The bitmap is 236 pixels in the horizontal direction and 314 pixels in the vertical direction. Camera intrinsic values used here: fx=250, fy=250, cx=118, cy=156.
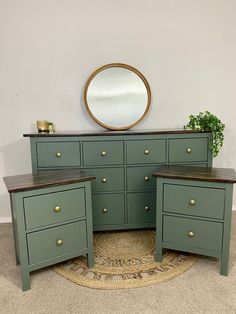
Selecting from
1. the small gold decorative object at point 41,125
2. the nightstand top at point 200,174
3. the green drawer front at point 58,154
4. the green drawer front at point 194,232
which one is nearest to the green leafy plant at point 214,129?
the nightstand top at point 200,174

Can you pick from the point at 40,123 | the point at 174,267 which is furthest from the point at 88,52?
the point at 174,267

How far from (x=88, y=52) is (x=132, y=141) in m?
1.03

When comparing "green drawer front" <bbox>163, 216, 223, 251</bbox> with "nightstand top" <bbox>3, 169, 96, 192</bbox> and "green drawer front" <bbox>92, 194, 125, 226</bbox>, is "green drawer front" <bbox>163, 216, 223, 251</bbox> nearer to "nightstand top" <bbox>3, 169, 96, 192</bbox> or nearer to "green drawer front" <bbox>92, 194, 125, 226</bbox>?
"green drawer front" <bbox>92, 194, 125, 226</bbox>

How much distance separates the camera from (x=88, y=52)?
2.41 meters

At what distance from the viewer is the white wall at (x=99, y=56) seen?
235cm

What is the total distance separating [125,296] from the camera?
149 cm

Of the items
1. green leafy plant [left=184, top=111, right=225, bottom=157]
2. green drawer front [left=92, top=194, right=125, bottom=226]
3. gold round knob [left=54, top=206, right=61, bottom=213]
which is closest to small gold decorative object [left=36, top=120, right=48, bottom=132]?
green drawer front [left=92, top=194, right=125, bottom=226]

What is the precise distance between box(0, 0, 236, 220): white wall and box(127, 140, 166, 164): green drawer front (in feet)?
1.67

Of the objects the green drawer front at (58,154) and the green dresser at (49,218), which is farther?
the green drawer front at (58,154)

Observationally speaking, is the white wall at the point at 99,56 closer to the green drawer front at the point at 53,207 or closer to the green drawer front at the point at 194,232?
the green drawer front at the point at 53,207

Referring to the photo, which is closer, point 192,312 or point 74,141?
point 192,312

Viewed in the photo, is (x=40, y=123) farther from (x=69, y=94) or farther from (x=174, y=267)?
(x=174, y=267)

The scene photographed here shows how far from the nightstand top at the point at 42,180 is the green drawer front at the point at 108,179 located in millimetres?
276

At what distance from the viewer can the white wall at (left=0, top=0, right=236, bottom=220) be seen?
92.4 inches
